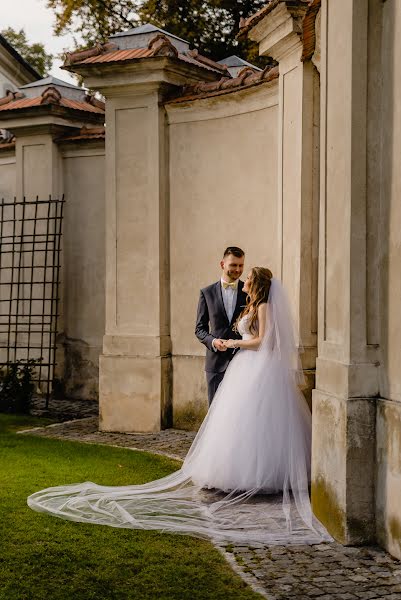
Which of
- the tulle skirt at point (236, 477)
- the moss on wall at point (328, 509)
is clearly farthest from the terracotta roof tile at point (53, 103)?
the moss on wall at point (328, 509)

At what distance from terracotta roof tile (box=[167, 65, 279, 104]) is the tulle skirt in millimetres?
3245

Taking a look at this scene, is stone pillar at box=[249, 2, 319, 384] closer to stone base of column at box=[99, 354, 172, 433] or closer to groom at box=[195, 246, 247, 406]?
groom at box=[195, 246, 247, 406]

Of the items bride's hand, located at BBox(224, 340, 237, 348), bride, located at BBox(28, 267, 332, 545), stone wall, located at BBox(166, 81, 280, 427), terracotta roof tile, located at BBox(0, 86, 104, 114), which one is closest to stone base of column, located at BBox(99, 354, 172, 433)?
stone wall, located at BBox(166, 81, 280, 427)

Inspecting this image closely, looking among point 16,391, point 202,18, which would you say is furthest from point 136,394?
point 202,18

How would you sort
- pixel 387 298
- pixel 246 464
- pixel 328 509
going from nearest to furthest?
pixel 387 298 → pixel 328 509 → pixel 246 464

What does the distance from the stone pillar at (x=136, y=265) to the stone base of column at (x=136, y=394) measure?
0.4 inches

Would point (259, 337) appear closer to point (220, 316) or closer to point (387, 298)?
point (220, 316)

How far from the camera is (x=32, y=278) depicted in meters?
12.4

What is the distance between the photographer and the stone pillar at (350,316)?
210 inches

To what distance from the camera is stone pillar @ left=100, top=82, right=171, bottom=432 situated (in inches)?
387

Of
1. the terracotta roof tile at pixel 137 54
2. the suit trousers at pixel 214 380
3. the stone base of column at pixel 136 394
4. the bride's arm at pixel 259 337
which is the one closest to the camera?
the bride's arm at pixel 259 337

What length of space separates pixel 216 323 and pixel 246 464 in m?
1.70

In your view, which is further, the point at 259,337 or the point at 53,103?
the point at 53,103

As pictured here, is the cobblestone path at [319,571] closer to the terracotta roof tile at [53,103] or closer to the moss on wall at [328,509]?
the moss on wall at [328,509]
